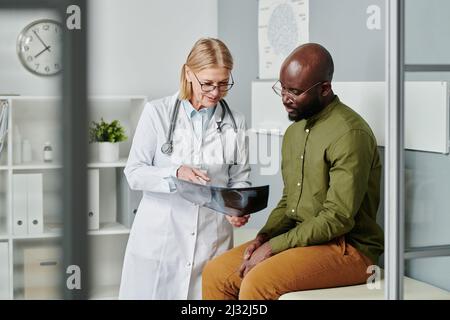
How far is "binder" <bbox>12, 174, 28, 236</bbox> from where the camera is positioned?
8.24 feet

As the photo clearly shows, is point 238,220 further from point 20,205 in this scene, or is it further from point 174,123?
point 20,205

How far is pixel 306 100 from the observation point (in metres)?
2.60

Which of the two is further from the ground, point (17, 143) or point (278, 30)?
point (278, 30)

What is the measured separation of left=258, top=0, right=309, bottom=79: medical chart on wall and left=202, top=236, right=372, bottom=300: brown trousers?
53 centimetres

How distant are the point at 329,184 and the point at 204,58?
0.51 m

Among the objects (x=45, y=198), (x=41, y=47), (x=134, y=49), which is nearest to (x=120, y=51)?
(x=134, y=49)

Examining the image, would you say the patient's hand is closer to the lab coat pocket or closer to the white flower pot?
the lab coat pocket

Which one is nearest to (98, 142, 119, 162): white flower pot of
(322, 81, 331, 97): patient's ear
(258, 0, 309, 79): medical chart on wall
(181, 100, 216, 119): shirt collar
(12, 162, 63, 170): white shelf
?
(12, 162, 63, 170): white shelf

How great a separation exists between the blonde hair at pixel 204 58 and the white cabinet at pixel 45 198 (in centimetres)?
13

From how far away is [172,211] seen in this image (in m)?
2.60

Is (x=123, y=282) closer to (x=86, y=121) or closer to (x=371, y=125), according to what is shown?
(x=86, y=121)

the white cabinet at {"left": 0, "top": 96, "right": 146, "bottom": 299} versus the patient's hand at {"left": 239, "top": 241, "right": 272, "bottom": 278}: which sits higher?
the white cabinet at {"left": 0, "top": 96, "right": 146, "bottom": 299}
